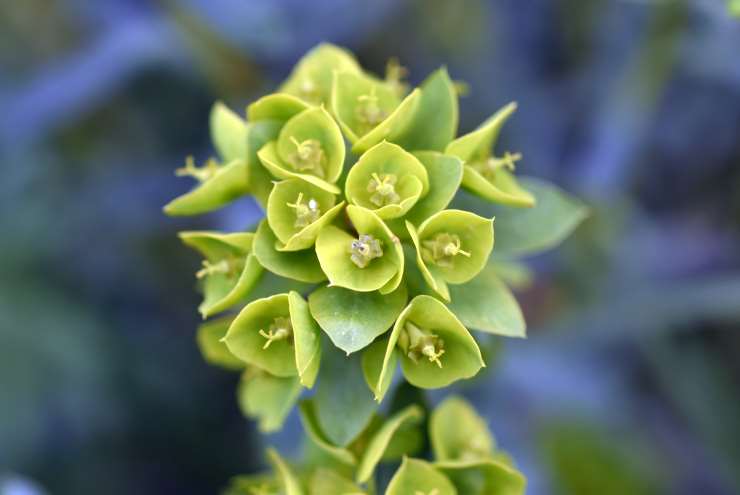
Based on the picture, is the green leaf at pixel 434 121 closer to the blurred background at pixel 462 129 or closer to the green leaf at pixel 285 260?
the green leaf at pixel 285 260

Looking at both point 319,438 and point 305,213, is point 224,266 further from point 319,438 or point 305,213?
point 319,438

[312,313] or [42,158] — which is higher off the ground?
[42,158]

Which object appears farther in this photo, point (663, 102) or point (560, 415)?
point (663, 102)

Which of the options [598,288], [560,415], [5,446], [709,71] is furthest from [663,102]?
[5,446]

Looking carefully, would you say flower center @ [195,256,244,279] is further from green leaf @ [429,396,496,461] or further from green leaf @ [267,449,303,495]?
green leaf @ [429,396,496,461]

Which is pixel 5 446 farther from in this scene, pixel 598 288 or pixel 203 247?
pixel 598 288

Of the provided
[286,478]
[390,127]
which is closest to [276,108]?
[390,127]

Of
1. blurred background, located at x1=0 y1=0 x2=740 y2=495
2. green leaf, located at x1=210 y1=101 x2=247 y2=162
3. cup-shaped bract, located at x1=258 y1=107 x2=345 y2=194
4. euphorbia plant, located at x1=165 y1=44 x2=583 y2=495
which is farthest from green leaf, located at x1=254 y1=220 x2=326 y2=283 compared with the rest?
blurred background, located at x1=0 y1=0 x2=740 y2=495
